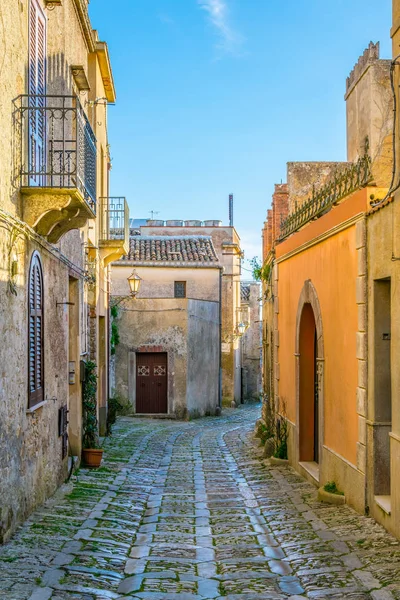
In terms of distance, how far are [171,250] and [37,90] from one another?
2238 centimetres

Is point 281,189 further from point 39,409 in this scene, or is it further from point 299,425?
point 39,409

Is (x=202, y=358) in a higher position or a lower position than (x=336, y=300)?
lower

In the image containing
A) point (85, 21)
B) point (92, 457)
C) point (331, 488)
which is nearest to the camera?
point (331, 488)

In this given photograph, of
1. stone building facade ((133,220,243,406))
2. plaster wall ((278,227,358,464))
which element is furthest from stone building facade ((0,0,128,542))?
stone building facade ((133,220,243,406))

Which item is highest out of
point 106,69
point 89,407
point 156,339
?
point 106,69

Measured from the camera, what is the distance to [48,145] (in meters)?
10.0

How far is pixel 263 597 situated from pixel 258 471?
23.7 feet

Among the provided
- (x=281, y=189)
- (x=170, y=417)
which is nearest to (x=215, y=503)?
(x=281, y=189)

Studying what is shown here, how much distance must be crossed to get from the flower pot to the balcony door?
18.2 ft

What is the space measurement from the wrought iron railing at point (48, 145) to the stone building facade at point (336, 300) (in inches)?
134

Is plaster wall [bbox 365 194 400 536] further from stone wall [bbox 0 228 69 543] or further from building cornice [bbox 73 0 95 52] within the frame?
building cornice [bbox 73 0 95 52]

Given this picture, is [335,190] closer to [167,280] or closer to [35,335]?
[35,335]

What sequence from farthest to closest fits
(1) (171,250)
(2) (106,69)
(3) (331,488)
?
(1) (171,250) → (2) (106,69) → (3) (331,488)

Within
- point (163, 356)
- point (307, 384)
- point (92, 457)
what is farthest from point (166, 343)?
point (307, 384)
